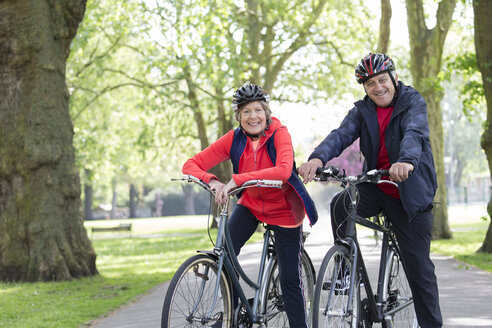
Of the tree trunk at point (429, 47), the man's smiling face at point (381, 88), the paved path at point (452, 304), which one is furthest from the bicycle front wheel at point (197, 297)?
the tree trunk at point (429, 47)

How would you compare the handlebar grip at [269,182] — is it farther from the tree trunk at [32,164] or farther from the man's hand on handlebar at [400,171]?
the tree trunk at [32,164]

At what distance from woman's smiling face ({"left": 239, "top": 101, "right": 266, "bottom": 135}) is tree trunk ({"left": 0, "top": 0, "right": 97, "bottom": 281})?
6508mm

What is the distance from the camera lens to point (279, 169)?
4766 mm

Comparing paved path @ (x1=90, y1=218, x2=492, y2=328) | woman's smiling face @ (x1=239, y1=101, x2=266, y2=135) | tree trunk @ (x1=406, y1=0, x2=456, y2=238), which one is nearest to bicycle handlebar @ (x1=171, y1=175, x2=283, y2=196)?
woman's smiling face @ (x1=239, y1=101, x2=266, y2=135)

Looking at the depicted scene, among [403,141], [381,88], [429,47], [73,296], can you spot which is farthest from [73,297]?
[429,47]

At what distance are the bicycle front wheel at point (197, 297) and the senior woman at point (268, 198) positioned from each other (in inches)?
17.7

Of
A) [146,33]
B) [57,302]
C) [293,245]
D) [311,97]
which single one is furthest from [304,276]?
[311,97]

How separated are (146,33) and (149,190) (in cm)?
5739

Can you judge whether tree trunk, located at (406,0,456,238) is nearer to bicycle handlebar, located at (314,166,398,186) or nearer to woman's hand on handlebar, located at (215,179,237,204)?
bicycle handlebar, located at (314,166,398,186)

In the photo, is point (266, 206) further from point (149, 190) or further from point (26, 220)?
point (149, 190)

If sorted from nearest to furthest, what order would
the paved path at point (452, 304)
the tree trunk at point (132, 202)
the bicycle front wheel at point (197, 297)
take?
the bicycle front wheel at point (197, 297) < the paved path at point (452, 304) < the tree trunk at point (132, 202)

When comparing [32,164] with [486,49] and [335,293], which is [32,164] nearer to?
→ [335,293]

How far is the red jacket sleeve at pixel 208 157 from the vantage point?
196 inches

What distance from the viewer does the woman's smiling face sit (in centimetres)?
505
